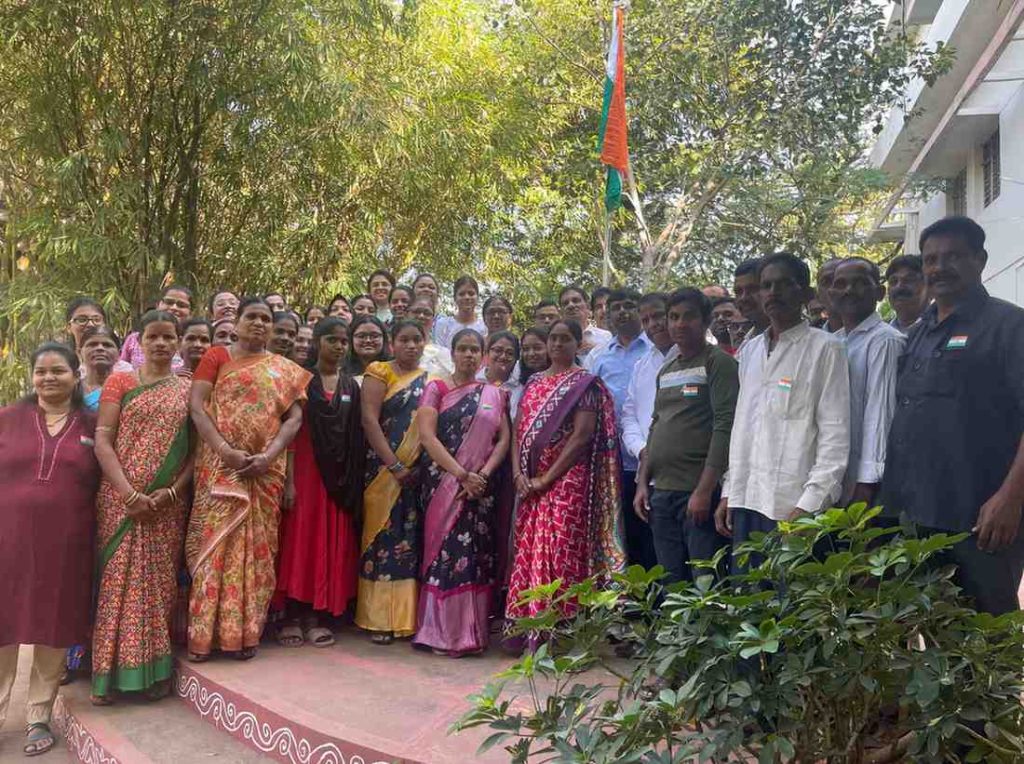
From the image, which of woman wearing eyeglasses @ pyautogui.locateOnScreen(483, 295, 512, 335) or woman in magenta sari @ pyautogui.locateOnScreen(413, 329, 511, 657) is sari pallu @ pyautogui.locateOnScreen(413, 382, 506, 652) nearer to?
woman in magenta sari @ pyautogui.locateOnScreen(413, 329, 511, 657)

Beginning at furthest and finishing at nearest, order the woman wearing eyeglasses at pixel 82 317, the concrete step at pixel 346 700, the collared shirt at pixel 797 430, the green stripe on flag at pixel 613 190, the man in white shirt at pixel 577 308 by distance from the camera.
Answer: the green stripe on flag at pixel 613 190 < the man in white shirt at pixel 577 308 < the woman wearing eyeglasses at pixel 82 317 < the concrete step at pixel 346 700 < the collared shirt at pixel 797 430

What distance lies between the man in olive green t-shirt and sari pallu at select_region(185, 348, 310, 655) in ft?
5.70

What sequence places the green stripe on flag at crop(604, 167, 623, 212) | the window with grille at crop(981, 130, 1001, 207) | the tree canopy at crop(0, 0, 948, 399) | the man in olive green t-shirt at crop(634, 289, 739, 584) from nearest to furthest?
the man in olive green t-shirt at crop(634, 289, 739, 584) → the tree canopy at crop(0, 0, 948, 399) → the green stripe on flag at crop(604, 167, 623, 212) → the window with grille at crop(981, 130, 1001, 207)

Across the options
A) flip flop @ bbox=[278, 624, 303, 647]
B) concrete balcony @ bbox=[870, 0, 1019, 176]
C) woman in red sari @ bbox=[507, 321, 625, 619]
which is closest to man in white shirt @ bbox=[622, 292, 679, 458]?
woman in red sari @ bbox=[507, 321, 625, 619]

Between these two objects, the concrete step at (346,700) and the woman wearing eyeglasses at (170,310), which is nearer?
the concrete step at (346,700)

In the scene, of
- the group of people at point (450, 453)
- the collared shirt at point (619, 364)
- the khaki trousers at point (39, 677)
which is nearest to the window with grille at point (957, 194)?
the collared shirt at point (619, 364)

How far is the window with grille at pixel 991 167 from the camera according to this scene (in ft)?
36.6

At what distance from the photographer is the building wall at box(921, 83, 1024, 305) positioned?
969cm

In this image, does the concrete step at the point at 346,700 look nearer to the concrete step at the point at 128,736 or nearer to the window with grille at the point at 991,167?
the concrete step at the point at 128,736

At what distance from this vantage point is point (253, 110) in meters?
6.57

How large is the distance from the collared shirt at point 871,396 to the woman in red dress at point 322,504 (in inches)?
92.5

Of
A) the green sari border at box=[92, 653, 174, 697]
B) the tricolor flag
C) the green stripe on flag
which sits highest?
the tricolor flag

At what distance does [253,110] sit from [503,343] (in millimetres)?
3711

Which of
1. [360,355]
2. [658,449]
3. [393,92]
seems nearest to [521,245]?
[393,92]
